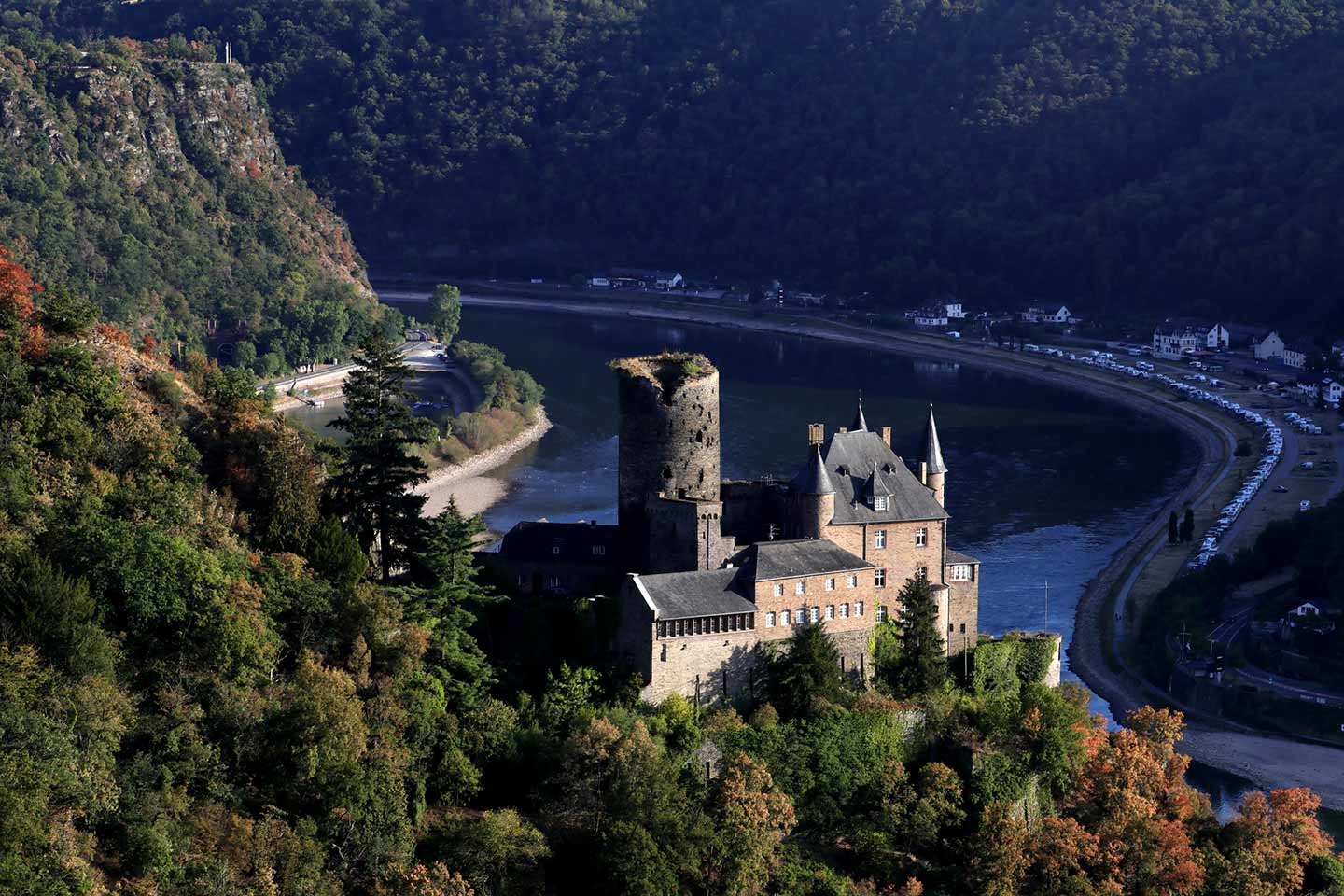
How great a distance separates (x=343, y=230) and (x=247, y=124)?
12.9m

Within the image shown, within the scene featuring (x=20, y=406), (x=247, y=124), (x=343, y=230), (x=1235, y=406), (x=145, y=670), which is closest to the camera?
(x=145, y=670)

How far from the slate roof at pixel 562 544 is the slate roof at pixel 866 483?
5445mm

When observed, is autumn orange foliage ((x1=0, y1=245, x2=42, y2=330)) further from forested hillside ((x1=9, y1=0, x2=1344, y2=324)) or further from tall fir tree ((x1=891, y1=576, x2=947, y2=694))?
forested hillside ((x1=9, y1=0, x2=1344, y2=324))

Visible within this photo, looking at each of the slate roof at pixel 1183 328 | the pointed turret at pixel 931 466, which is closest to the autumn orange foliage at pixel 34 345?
the pointed turret at pixel 931 466

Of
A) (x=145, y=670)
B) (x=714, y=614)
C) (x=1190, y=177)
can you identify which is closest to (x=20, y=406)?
(x=145, y=670)

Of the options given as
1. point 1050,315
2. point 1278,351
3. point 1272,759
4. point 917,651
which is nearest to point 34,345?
point 917,651

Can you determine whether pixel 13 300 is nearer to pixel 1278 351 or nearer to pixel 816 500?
pixel 816 500

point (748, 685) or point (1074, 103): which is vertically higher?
point (1074, 103)

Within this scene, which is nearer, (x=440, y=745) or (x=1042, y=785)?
(x=440, y=745)

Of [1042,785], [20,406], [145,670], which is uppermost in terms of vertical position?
[20,406]

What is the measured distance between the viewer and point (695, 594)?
162ft

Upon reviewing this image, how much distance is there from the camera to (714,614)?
1933 inches

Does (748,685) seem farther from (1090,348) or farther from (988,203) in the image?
(988,203)

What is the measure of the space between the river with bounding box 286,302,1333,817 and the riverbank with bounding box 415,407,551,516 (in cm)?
78
